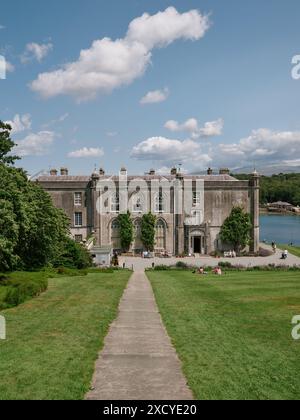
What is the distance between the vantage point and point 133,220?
60.7m

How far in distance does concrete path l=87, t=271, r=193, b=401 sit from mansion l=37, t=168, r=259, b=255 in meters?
43.0

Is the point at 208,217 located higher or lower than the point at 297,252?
higher

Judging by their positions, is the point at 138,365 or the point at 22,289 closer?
the point at 138,365

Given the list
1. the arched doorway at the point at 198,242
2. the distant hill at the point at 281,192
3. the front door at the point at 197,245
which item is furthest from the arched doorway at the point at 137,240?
the distant hill at the point at 281,192

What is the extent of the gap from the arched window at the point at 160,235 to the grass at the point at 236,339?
34.9 m

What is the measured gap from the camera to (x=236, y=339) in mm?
14055

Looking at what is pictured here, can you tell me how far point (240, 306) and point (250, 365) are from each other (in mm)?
8651

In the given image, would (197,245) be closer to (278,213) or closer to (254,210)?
(254,210)

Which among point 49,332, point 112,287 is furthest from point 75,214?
point 49,332

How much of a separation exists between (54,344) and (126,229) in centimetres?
4647

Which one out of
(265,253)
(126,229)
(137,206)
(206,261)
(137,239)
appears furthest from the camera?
(137,206)

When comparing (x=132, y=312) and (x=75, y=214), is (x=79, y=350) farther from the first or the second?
(x=75, y=214)

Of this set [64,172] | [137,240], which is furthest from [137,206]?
[64,172]

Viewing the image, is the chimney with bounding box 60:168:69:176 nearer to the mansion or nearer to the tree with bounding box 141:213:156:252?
the mansion
